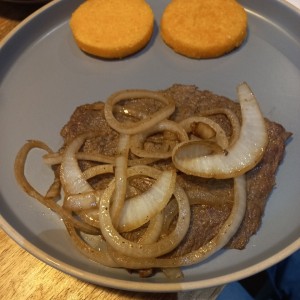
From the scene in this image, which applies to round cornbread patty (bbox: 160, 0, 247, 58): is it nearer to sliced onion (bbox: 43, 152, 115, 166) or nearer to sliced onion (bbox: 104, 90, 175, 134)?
sliced onion (bbox: 104, 90, 175, 134)

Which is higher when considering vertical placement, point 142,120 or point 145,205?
point 142,120

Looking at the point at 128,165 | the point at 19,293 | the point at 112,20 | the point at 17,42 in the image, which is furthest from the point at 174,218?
the point at 17,42

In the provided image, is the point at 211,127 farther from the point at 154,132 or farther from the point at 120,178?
the point at 120,178

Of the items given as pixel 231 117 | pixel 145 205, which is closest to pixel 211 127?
pixel 231 117

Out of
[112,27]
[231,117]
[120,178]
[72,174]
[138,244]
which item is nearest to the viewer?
[138,244]

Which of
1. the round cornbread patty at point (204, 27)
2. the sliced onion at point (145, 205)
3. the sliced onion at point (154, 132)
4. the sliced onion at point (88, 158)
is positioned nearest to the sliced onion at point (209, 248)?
the sliced onion at point (145, 205)
